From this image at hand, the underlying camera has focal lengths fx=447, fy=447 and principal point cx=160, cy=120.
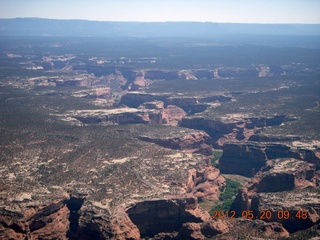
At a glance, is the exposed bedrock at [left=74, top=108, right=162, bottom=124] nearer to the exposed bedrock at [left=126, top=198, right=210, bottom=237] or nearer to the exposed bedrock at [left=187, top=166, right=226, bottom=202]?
the exposed bedrock at [left=187, top=166, right=226, bottom=202]

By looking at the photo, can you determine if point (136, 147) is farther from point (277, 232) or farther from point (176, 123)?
point (176, 123)

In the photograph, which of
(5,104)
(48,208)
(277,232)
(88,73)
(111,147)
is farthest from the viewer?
(88,73)

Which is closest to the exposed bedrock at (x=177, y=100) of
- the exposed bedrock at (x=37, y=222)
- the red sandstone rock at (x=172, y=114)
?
the red sandstone rock at (x=172, y=114)

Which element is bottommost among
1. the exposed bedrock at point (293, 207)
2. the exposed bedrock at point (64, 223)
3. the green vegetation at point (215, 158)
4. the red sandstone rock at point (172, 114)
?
the green vegetation at point (215, 158)

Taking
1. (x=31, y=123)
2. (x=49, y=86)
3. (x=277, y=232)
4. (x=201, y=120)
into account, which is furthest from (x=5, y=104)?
(x=277, y=232)

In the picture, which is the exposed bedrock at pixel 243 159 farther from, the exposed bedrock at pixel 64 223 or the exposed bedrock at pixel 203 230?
the exposed bedrock at pixel 64 223
